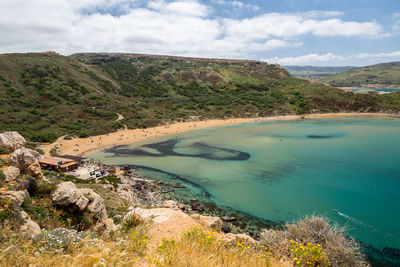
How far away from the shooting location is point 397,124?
53.2 meters

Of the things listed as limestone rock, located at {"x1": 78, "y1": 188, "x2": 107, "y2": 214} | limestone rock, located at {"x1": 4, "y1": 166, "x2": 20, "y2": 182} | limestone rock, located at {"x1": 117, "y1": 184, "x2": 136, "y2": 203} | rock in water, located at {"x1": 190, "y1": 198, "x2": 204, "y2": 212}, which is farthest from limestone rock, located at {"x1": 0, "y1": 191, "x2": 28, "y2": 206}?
rock in water, located at {"x1": 190, "y1": 198, "x2": 204, "y2": 212}

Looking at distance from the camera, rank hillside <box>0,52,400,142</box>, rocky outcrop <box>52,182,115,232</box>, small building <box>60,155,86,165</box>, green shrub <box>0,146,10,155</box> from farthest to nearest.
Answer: hillside <box>0,52,400,142</box>
small building <box>60,155,86,165</box>
green shrub <box>0,146,10,155</box>
rocky outcrop <box>52,182,115,232</box>

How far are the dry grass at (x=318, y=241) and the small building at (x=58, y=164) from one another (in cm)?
2715

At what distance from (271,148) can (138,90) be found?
6743 centimetres

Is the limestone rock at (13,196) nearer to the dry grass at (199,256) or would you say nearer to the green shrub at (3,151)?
the dry grass at (199,256)

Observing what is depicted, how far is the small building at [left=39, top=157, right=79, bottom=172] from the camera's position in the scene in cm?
2759

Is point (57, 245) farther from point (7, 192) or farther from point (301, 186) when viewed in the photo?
point (301, 186)

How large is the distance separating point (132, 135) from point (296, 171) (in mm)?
35546

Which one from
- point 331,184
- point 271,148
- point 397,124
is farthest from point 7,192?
point 397,124

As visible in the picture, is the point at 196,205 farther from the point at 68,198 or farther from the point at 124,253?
the point at 124,253

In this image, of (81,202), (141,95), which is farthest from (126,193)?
(141,95)

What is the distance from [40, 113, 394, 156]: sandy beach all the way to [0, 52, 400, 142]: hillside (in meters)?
2.53

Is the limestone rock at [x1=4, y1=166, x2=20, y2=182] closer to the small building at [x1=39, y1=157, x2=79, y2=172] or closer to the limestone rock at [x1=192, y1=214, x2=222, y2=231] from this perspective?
the limestone rock at [x1=192, y1=214, x2=222, y2=231]

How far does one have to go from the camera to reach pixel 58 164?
27797 mm
